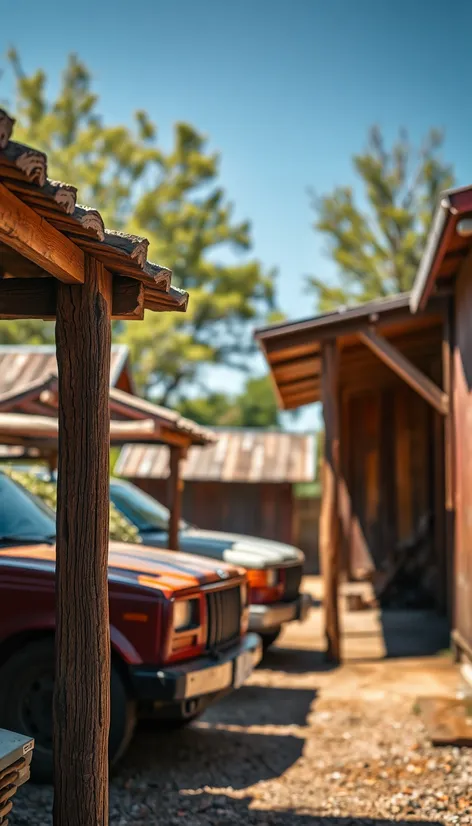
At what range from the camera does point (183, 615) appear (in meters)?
5.89

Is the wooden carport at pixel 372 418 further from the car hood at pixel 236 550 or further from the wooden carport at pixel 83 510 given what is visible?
the wooden carport at pixel 83 510

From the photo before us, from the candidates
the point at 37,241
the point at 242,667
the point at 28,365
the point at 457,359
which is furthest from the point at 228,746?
the point at 28,365

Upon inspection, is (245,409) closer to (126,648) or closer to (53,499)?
(53,499)

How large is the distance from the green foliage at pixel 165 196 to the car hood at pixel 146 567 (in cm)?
2398

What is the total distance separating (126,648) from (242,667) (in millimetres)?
1141

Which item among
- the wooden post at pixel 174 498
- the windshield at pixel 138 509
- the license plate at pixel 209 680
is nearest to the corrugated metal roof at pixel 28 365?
the windshield at pixel 138 509

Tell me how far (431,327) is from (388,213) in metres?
17.6

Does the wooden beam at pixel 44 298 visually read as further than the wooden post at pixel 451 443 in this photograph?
No

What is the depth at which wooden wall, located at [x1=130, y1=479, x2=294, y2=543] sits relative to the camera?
20.2 meters

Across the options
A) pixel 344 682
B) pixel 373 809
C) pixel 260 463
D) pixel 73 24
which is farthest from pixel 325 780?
pixel 73 24

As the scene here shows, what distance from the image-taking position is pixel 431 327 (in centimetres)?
1195

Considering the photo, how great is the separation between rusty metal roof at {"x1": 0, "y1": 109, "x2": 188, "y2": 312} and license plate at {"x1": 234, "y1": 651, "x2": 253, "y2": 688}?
280cm

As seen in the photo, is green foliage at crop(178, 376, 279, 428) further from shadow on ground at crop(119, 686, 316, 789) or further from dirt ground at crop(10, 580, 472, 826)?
shadow on ground at crop(119, 686, 316, 789)

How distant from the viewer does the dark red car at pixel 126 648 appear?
5.52 meters
